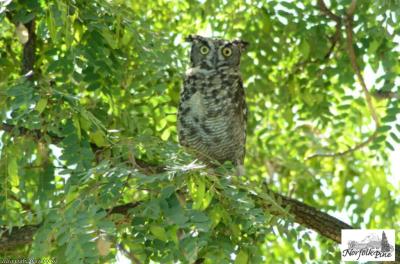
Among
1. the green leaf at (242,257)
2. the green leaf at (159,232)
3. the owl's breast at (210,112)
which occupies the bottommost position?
the green leaf at (242,257)

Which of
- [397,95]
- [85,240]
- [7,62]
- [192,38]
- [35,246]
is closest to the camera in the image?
[85,240]

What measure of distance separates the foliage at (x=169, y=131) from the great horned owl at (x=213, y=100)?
99mm

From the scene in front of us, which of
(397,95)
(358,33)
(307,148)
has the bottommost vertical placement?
(307,148)

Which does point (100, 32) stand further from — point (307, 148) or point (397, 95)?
point (307, 148)

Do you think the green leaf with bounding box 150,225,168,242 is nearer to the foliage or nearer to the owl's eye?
the foliage

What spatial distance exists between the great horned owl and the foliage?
0.32 ft

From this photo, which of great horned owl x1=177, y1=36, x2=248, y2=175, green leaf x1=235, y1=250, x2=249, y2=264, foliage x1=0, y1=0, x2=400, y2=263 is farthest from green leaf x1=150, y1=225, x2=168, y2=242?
great horned owl x1=177, y1=36, x2=248, y2=175

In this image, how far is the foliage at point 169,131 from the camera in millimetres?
1868

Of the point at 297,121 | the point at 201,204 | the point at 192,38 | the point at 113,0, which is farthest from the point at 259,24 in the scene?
the point at 201,204

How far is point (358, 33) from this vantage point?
3123 mm

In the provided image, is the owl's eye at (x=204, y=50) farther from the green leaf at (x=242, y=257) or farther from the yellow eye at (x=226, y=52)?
the green leaf at (x=242, y=257)

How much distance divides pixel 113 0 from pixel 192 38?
2.98 ft

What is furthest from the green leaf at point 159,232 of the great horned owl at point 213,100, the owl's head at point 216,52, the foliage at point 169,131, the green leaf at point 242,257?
the owl's head at point 216,52

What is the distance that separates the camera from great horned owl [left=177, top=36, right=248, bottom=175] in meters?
3.20
